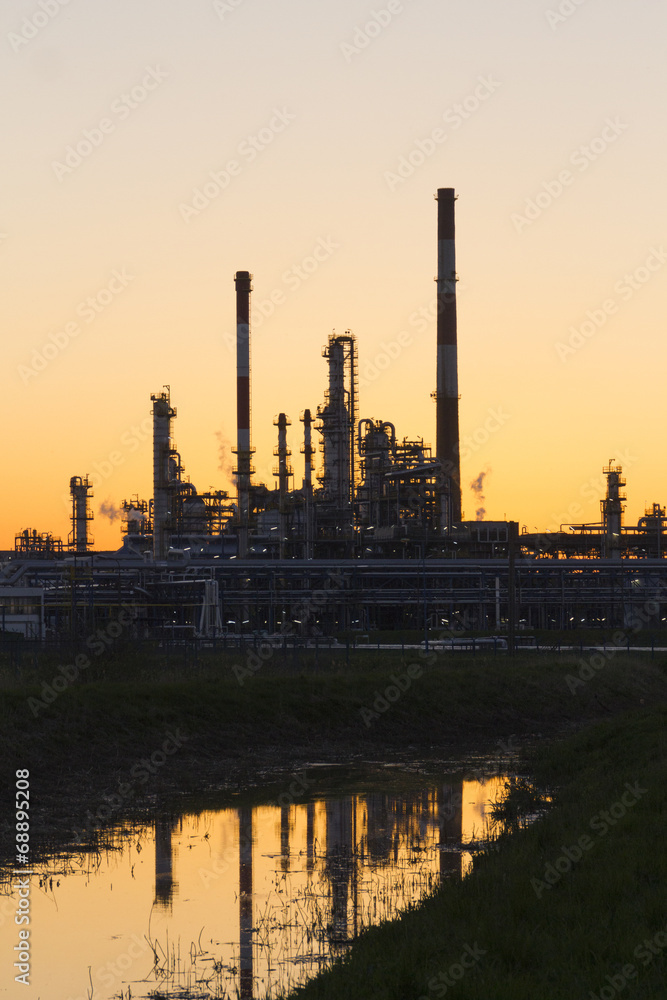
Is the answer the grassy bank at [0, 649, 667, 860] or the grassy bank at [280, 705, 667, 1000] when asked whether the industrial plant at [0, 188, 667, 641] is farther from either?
the grassy bank at [280, 705, 667, 1000]

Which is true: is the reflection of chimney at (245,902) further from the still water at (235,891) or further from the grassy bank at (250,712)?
the grassy bank at (250,712)

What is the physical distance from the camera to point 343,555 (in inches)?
2510

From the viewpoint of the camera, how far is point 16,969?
10.1m

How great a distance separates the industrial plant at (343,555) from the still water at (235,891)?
20.0 metres

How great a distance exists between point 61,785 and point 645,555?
194 ft

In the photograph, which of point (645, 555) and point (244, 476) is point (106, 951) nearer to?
→ point (244, 476)

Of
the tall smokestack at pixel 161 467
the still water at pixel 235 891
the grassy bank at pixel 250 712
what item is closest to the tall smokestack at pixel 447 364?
the tall smokestack at pixel 161 467

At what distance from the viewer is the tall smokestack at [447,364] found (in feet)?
195

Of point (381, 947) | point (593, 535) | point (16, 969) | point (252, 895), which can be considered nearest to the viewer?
point (381, 947)

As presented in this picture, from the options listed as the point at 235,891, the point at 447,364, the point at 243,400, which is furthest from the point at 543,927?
the point at 243,400

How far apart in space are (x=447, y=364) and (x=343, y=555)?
11964 mm

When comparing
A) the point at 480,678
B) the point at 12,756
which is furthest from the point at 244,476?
the point at 12,756

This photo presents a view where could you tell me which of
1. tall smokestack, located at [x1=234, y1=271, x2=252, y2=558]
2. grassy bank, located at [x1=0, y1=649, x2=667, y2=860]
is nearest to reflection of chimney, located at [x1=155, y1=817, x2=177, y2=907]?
grassy bank, located at [x1=0, y1=649, x2=667, y2=860]

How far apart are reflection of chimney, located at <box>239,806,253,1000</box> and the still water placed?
2 centimetres
